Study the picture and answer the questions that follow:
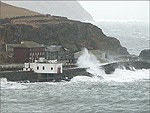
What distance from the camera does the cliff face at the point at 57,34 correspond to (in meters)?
128

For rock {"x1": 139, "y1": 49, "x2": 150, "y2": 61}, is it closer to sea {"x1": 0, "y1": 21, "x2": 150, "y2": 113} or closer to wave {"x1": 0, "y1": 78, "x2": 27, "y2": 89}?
sea {"x1": 0, "y1": 21, "x2": 150, "y2": 113}

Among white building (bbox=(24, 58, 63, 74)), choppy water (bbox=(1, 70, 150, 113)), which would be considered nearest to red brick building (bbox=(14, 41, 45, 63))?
white building (bbox=(24, 58, 63, 74))

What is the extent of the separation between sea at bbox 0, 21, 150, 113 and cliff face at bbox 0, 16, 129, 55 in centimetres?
2629

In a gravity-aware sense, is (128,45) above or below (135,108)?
above

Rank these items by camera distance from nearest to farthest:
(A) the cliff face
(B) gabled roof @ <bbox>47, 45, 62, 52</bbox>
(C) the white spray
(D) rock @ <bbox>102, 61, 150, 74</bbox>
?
(C) the white spray, (D) rock @ <bbox>102, 61, 150, 74</bbox>, (B) gabled roof @ <bbox>47, 45, 62, 52</bbox>, (A) the cliff face

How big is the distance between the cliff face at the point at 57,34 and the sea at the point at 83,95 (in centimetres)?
2629

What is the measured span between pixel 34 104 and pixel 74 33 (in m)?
66.5

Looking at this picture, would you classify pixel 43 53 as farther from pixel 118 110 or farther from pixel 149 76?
pixel 118 110

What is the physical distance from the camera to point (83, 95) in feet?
263

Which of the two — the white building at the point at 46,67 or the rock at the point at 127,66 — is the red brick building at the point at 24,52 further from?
the rock at the point at 127,66

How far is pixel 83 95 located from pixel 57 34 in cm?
5278

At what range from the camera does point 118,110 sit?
6881 cm

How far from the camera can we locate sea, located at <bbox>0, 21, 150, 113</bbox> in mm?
69500

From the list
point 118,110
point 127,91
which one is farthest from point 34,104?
point 127,91
